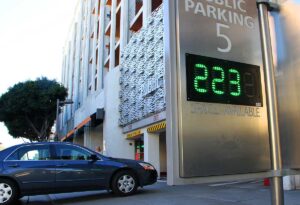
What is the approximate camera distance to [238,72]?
3.53 meters

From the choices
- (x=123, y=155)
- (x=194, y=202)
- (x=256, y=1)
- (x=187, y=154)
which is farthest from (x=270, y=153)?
(x=123, y=155)

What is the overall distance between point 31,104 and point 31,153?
2994 cm

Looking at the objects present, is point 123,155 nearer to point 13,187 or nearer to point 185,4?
point 13,187

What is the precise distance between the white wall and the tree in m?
16.5

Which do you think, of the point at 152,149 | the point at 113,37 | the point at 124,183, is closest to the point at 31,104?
the point at 113,37

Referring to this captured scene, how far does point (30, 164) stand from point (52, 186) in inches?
30.3

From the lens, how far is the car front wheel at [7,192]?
845 cm

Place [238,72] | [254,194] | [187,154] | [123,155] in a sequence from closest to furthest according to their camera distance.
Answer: [187,154], [238,72], [254,194], [123,155]

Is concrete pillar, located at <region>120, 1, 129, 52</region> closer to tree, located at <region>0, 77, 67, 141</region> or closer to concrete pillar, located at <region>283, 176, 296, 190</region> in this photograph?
tree, located at <region>0, 77, 67, 141</region>

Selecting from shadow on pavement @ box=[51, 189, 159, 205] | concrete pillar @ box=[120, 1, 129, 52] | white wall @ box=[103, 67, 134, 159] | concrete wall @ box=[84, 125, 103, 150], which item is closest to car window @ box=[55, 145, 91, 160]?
shadow on pavement @ box=[51, 189, 159, 205]

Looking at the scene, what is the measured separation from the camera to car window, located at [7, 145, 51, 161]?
891cm

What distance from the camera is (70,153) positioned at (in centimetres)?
938

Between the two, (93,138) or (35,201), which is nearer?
(35,201)

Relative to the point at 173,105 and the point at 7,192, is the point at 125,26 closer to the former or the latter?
the point at 7,192
